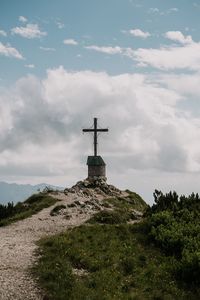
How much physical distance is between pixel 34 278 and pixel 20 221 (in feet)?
63.9

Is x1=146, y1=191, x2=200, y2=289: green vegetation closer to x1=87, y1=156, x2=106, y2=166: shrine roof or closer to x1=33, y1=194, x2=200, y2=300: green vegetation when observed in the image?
x1=33, y1=194, x2=200, y2=300: green vegetation

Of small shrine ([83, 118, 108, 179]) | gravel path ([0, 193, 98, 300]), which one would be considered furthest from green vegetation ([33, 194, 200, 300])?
small shrine ([83, 118, 108, 179])

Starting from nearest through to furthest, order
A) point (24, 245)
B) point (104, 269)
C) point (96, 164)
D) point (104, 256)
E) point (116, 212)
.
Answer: point (104, 269)
point (104, 256)
point (24, 245)
point (116, 212)
point (96, 164)

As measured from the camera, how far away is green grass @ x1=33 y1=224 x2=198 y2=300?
21250 millimetres

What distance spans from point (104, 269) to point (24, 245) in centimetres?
743

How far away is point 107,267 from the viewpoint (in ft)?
81.4

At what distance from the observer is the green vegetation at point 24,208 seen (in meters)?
42.9

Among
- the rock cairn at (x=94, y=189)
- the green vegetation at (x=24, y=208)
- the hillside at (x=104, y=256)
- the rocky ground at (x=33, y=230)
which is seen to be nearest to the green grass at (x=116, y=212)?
the hillside at (x=104, y=256)

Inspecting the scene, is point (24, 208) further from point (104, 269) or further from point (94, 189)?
point (104, 269)

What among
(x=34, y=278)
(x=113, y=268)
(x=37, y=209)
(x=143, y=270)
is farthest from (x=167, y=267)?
(x=37, y=209)

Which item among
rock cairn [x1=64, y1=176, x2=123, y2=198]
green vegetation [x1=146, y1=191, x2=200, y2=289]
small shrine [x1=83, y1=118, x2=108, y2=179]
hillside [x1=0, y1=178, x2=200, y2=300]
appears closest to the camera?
hillside [x1=0, y1=178, x2=200, y2=300]

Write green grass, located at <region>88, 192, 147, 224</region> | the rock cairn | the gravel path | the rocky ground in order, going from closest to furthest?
the gravel path
the rocky ground
green grass, located at <region>88, 192, 147, 224</region>
the rock cairn

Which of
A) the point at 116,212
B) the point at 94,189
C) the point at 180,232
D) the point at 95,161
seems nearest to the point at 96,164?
the point at 95,161

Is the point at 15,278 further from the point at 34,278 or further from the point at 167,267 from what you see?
the point at 167,267
